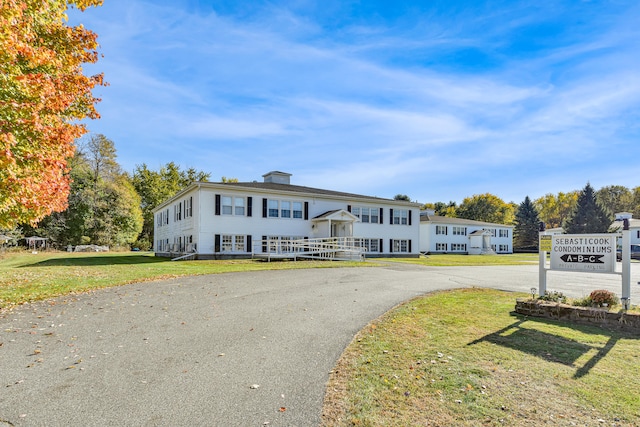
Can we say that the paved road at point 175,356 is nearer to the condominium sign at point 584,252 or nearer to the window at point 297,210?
the condominium sign at point 584,252

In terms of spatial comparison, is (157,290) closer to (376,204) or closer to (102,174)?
(376,204)

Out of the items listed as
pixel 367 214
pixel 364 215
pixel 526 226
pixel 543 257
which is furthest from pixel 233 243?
pixel 526 226

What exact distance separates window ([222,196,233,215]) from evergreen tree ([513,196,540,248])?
2349 inches

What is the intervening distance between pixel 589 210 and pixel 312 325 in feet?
214

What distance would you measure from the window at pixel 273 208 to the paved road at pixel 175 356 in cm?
1745

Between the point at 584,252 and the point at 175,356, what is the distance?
8.19 metres

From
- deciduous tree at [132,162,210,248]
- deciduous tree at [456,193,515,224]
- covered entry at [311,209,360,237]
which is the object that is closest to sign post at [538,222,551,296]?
covered entry at [311,209,360,237]

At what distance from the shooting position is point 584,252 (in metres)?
8.16

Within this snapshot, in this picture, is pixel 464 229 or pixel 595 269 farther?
pixel 464 229

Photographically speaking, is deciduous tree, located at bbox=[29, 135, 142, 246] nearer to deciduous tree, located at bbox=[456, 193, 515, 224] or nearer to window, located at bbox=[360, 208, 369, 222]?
window, located at bbox=[360, 208, 369, 222]

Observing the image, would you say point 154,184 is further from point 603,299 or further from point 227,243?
point 603,299

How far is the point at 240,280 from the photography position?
1316 centimetres

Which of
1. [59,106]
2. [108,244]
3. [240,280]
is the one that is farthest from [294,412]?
[108,244]

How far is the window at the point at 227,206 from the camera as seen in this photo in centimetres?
2572
